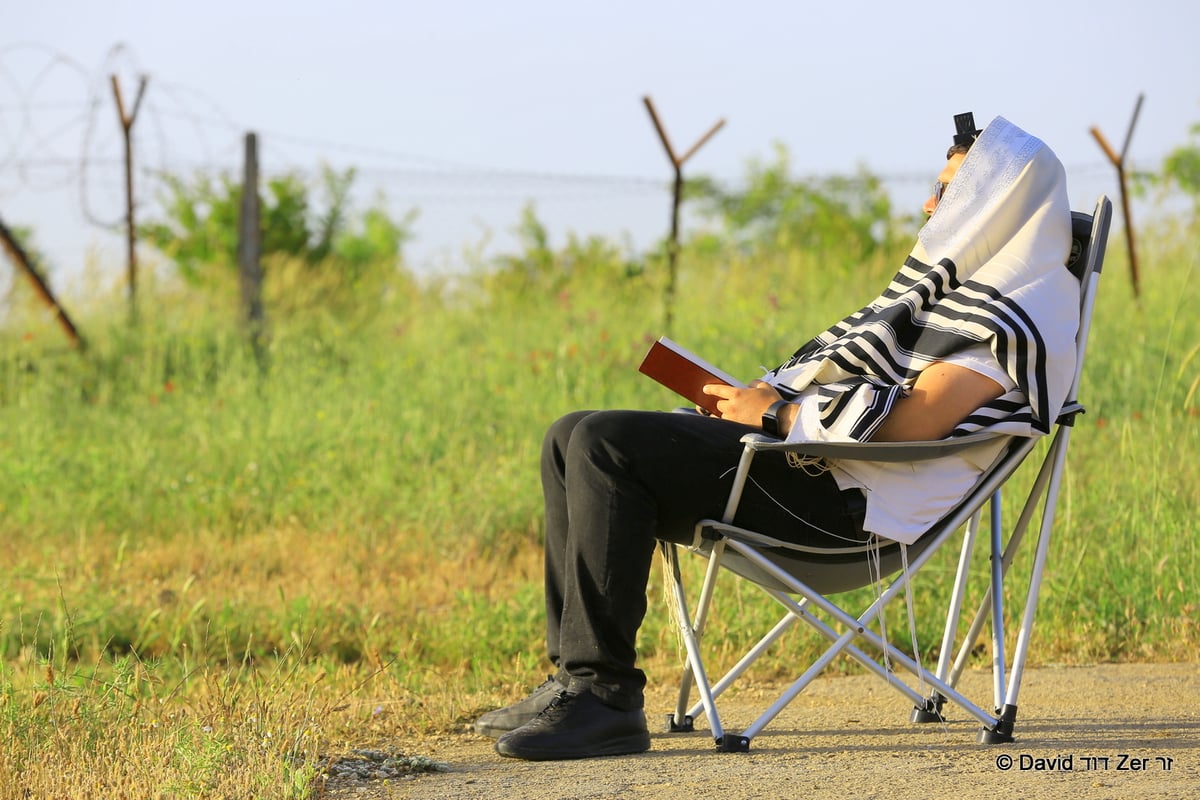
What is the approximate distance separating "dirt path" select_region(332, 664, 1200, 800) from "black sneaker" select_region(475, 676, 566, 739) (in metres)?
0.05

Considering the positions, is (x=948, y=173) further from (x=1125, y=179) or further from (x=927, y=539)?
(x=1125, y=179)

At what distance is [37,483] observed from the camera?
255 inches

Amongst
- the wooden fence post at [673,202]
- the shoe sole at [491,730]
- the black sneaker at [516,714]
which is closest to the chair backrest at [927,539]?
the black sneaker at [516,714]

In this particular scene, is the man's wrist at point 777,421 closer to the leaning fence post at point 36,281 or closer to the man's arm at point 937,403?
the man's arm at point 937,403

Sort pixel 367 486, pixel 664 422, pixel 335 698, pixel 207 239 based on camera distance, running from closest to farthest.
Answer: pixel 664 422 < pixel 335 698 < pixel 367 486 < pixel 207 239

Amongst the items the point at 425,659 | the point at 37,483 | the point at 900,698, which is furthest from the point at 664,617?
the point at 37,483

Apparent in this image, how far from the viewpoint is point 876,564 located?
306 centimetres

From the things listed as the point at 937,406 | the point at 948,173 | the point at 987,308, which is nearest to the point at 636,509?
the point at 937,406

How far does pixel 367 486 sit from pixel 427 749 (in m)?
3.31

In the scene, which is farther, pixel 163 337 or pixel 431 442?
pixel 163 337

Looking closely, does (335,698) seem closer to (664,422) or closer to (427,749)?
(427,749)

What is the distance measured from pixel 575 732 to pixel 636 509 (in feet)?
1.70

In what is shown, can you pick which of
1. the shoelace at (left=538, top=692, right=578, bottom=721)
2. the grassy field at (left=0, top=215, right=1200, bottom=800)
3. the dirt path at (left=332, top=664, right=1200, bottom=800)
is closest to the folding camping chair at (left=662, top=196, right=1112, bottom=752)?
the dirt path at (left=332, top=664, right=1200, bottom=800)

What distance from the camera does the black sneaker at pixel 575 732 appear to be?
2.94 metres
